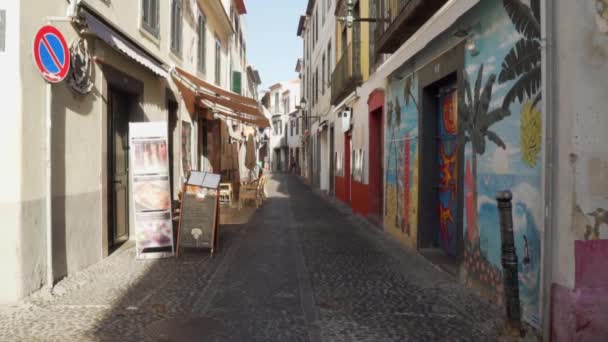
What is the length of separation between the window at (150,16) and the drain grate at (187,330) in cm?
603

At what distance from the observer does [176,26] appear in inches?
444

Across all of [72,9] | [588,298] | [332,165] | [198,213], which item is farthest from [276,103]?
[588,298]

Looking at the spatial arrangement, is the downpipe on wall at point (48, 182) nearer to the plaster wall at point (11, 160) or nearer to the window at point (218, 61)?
the plaster wall at point (11, 160)

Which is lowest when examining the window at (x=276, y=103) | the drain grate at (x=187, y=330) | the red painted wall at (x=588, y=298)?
the drain grate at (x=187, y=330)

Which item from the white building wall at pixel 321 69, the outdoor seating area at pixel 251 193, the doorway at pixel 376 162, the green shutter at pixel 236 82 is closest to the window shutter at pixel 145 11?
the doorway at pixel 376 162

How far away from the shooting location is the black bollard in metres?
3.69

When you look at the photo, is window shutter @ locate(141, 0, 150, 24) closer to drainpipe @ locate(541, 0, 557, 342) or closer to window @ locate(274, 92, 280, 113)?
drainpipe @ locate(541, 0, 557, 342)

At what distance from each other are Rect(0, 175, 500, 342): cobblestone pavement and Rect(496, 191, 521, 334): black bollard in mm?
411

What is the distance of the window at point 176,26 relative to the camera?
1092 cm

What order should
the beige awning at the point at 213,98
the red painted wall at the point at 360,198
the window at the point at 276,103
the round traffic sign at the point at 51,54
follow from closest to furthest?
the round traffic sign at the point at 51,54 → the beige awning at the point at 213,98 → the red painted wall at the point at 360,198 → the window at the point at 276,103

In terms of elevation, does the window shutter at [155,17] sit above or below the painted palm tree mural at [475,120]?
above

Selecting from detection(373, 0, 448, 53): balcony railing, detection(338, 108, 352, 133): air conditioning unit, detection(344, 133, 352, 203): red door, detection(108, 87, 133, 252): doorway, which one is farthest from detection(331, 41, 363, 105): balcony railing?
detection(108, 87, 133, 252): doorway

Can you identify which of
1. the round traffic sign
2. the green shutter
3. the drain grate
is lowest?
the drain grate

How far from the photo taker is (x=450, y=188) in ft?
23.6
